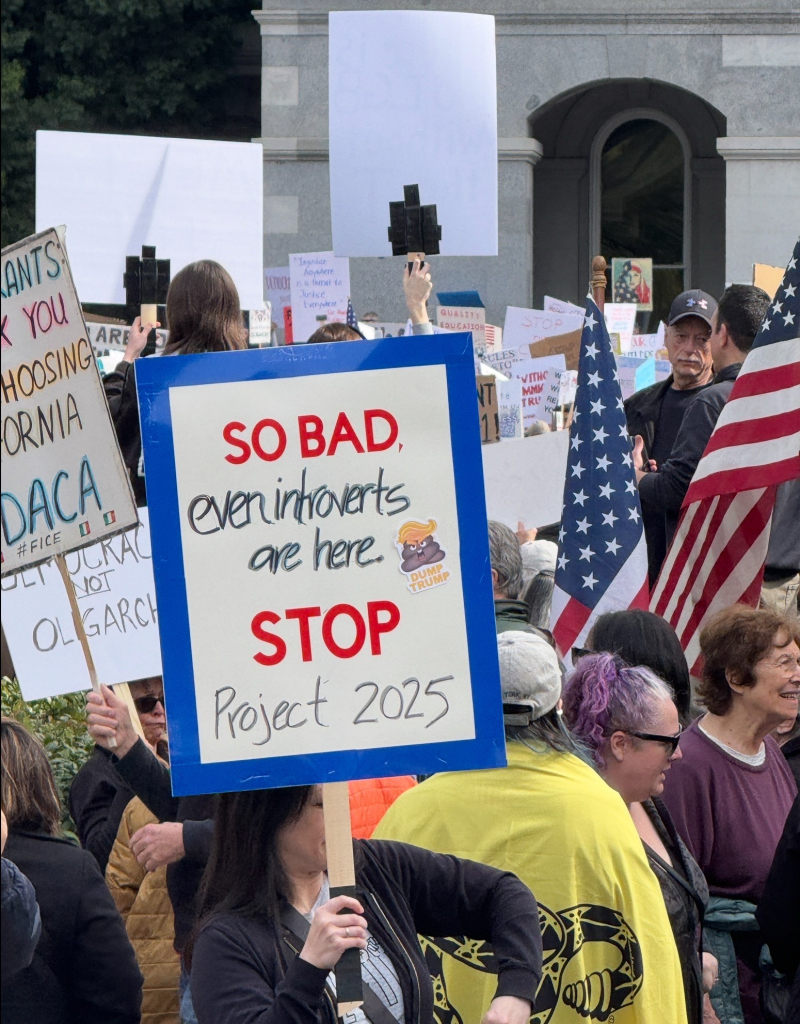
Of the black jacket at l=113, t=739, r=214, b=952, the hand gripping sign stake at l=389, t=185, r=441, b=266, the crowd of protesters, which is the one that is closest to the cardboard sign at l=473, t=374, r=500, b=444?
the hand gripping sign stake at l=389, t=185, r=441, b=266

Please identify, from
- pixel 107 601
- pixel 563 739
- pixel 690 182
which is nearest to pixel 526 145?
pixel 690 182

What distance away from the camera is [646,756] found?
357 centimetres

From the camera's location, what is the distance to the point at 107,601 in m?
4.54

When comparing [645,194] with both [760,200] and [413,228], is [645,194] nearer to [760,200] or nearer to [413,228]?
[760,200]

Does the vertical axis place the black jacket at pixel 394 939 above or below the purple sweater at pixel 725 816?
above

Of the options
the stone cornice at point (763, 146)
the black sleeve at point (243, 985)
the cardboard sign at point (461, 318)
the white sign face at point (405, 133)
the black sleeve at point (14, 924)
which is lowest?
the black sleeve at point (243, 985)

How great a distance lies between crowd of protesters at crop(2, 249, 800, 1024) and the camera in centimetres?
265

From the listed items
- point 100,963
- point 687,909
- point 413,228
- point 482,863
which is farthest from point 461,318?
point 100,963

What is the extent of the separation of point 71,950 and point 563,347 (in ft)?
22.6

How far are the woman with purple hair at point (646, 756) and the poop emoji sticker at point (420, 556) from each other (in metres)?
0.99

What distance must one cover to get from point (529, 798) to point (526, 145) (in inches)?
623

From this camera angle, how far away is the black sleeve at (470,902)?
9.18 feet

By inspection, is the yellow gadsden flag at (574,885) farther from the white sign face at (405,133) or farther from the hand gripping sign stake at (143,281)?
the hand gripping sign stake at (143,281)

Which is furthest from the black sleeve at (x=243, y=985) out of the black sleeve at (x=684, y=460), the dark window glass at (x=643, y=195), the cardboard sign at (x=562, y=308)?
the dark window glass at (x=643, y=195)
